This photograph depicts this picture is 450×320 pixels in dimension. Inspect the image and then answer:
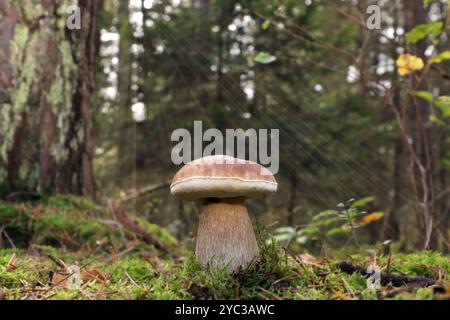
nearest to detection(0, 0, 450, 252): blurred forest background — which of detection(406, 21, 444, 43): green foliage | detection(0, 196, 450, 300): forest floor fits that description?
detection(0, 196, 450, 300): forest floor

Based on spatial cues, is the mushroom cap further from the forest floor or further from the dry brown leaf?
the dry brown leaf

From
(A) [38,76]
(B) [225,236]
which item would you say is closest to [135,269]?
(B) [225,236]

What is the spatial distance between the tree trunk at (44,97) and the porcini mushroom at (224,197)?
1.67m

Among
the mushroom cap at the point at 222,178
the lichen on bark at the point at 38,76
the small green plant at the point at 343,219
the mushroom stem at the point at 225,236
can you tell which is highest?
the lichen on bark at the point at 38,76

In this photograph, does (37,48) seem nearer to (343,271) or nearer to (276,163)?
(343,271)

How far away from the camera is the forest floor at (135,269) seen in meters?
1.49

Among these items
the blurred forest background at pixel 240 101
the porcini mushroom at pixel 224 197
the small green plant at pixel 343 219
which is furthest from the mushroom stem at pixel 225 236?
the blurred forest background at pixel 240 101

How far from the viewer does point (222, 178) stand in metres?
1.57

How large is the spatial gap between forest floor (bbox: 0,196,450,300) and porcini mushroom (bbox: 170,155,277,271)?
0.24 ft

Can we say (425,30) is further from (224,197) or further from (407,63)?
(224,197)

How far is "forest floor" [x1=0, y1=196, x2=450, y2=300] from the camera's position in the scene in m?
1.49

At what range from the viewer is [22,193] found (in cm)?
285

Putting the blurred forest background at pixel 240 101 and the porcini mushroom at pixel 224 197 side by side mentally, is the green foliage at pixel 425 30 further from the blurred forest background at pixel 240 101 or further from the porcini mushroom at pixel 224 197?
the porcini mushroom at pixel 224 197

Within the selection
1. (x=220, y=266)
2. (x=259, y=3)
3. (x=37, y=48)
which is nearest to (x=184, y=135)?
(x=259, y=3)
